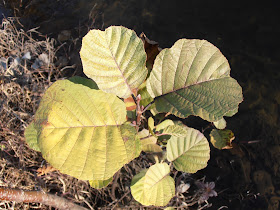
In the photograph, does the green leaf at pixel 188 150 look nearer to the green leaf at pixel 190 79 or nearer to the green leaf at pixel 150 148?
the green leaf at pixel 150 148

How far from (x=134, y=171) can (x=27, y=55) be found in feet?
4.04

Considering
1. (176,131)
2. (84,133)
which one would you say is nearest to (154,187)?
(176,131)

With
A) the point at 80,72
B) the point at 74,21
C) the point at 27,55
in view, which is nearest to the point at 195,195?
the point at 80,72

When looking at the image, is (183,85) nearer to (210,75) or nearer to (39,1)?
(210,75)

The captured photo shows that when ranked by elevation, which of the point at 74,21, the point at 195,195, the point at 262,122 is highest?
the point at 74,21

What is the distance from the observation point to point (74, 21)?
238 cm

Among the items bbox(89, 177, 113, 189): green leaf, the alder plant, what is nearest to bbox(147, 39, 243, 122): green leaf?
the alder plant

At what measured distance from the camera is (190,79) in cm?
87

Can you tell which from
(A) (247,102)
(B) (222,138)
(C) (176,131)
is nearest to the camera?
(C) (176,131)

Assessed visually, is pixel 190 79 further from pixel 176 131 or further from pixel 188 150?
pixel 188 150

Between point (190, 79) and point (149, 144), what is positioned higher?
point (190, 79)

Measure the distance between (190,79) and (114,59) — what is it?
26 centimetres

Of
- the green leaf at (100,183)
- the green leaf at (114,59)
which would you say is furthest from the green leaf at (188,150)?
the green leaf at (114,59)

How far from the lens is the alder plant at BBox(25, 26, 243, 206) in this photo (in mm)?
768
